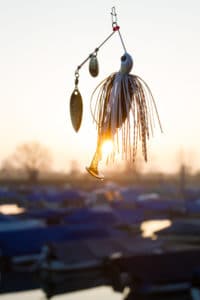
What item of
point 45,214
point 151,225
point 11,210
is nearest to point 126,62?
point 45,214

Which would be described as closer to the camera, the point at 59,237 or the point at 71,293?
the point at 71,293

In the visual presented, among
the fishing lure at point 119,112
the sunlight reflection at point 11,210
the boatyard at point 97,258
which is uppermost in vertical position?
the fishing lure at point 119,112

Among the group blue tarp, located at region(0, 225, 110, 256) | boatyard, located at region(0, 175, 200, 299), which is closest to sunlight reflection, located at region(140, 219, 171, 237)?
boatyard, located at region(0, 175, 200, 299)

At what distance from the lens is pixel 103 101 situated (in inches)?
104

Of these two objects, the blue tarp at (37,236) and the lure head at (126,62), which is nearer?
the lure head at (126,62)

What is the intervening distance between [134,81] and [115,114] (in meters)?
0.18

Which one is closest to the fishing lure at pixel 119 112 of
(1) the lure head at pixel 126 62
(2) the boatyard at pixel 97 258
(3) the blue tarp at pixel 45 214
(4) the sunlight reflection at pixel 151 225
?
(1) the lure head at pixel 126 62

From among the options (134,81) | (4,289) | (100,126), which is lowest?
(4,289)

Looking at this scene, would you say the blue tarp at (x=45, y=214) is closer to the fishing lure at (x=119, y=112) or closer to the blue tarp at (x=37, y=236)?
the blue tarp at (x=37, y=236)

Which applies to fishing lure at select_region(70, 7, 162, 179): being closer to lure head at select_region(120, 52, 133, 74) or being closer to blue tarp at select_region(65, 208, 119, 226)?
lure head at select_region(120, 52, 133, 74)

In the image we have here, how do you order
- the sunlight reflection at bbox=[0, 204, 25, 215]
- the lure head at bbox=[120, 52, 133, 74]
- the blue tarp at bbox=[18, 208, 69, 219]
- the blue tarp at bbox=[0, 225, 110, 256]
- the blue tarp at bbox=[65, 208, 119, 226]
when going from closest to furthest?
the lure head at bbox=[120, 52, 133, 74] → the blue tarp at bbox=[0, 225, 110, 256] → the blue tarp at bbox=[65, 208, 119, 226] → the blue tarp at bbox=[18, 208, 69, 219] → the sunlight reflection at bbox=[0, 204, 25, 215]

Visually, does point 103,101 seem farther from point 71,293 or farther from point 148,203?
point 148,203

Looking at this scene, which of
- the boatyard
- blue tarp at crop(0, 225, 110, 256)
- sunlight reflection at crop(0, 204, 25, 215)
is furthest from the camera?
sunlight reflection at crop(0, 204, 25, 215)

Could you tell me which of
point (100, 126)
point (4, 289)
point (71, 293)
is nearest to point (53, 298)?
point (71, 293)
